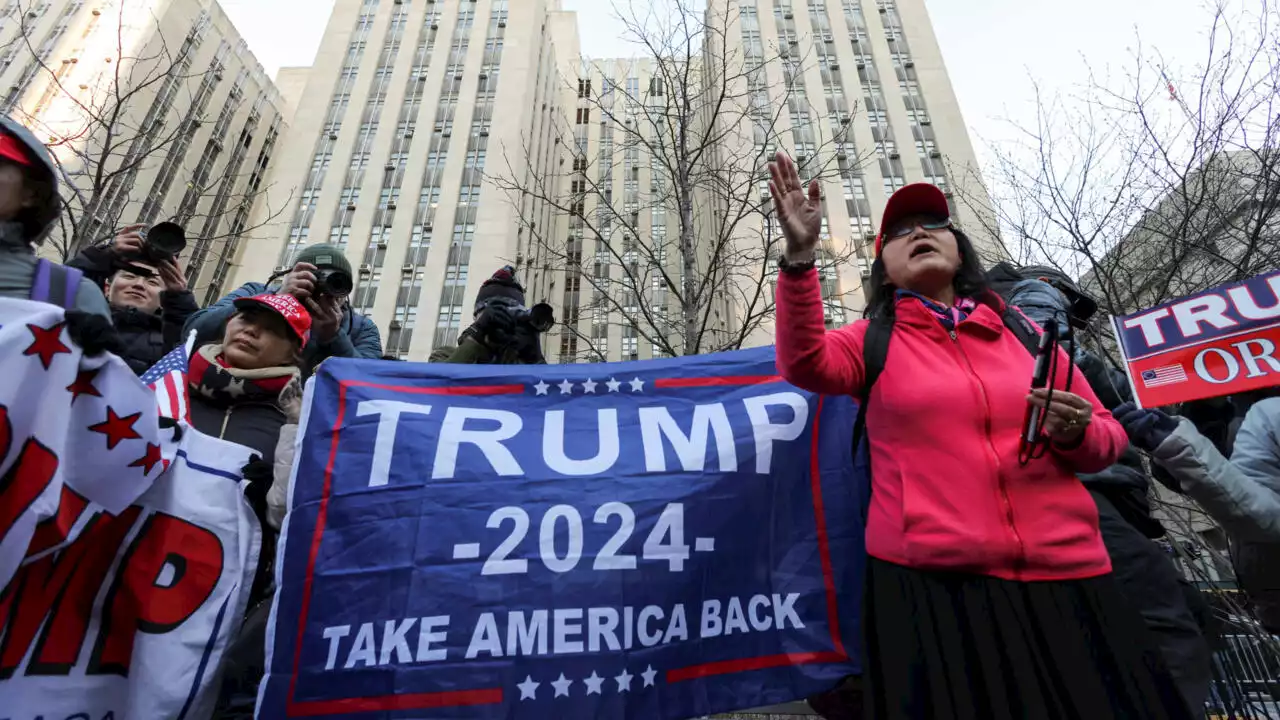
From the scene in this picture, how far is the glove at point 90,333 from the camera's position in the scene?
1856mm

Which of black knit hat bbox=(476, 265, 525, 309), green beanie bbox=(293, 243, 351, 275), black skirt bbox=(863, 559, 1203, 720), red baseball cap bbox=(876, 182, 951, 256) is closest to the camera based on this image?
black skirt bbox=(863, 559, 1203, 720)

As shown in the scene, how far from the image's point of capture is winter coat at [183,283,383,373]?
9.95 ft

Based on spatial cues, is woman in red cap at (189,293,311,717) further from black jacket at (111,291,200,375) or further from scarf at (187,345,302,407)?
black jacket at (111,291,200,375)

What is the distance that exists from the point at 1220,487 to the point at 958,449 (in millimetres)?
1415

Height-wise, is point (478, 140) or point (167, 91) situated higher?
point (478, 140)

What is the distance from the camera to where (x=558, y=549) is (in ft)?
7.52

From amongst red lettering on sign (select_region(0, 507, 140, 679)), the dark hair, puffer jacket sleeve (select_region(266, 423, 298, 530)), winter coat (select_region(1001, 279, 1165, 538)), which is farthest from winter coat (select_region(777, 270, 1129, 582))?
red lettering on sign (select_region(0, 507, 140, 679))

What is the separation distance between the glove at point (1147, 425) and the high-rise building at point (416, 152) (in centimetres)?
2858

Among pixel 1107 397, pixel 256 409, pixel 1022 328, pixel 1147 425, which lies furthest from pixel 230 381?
pixel 1107 397

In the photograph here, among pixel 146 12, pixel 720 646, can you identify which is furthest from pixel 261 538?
pixel 146 12

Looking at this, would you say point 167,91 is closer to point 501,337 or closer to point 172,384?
point 501,337

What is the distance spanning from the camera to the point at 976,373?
1.87 m

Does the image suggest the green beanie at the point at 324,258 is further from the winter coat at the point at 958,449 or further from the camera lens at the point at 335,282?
the winter coat at the point at 958,449

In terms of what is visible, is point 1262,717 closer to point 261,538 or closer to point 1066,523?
point 1066,523
